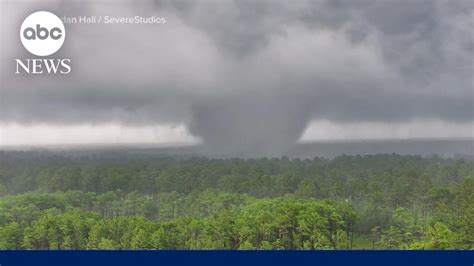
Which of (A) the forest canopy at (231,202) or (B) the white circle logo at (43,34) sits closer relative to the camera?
(B) the white circle logo at (43,34)

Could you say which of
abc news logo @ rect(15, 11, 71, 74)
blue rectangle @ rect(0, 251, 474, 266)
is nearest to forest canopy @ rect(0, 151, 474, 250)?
blue rectangle @ rect(0, 251, 474, 266)

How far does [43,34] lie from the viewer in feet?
36.4

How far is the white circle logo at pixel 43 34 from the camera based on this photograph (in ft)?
35.9

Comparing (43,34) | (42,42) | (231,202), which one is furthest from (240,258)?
(43,34)

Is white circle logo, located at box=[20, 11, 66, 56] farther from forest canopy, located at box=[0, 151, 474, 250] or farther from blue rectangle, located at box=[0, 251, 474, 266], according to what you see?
blue rectangle, located at box=[0, 251, 474, 266]

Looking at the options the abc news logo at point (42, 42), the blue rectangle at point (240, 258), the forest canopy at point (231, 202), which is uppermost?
the abc news logo at point (42, 42)

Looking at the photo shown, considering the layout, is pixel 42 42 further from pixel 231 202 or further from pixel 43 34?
pixel 231 202

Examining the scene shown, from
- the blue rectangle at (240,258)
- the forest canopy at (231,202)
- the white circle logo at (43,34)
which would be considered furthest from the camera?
the forest canopy at (231,202)

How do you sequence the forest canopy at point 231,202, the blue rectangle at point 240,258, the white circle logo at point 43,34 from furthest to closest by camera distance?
the forest canopy at point 231,202 → the white circle logo at point 43,34 → the blue rectangle at point 240,258

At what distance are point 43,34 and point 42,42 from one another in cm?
22

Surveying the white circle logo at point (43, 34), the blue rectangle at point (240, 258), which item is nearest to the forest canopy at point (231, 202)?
the blue rectangle at point (240, 258)

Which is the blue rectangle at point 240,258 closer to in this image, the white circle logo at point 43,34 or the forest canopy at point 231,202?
the forest canopy at point 231,202

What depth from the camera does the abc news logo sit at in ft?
35.9

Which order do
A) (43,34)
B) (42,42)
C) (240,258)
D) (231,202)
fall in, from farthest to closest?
(231,202) < (43,34) < (42,42) < (240,258)
